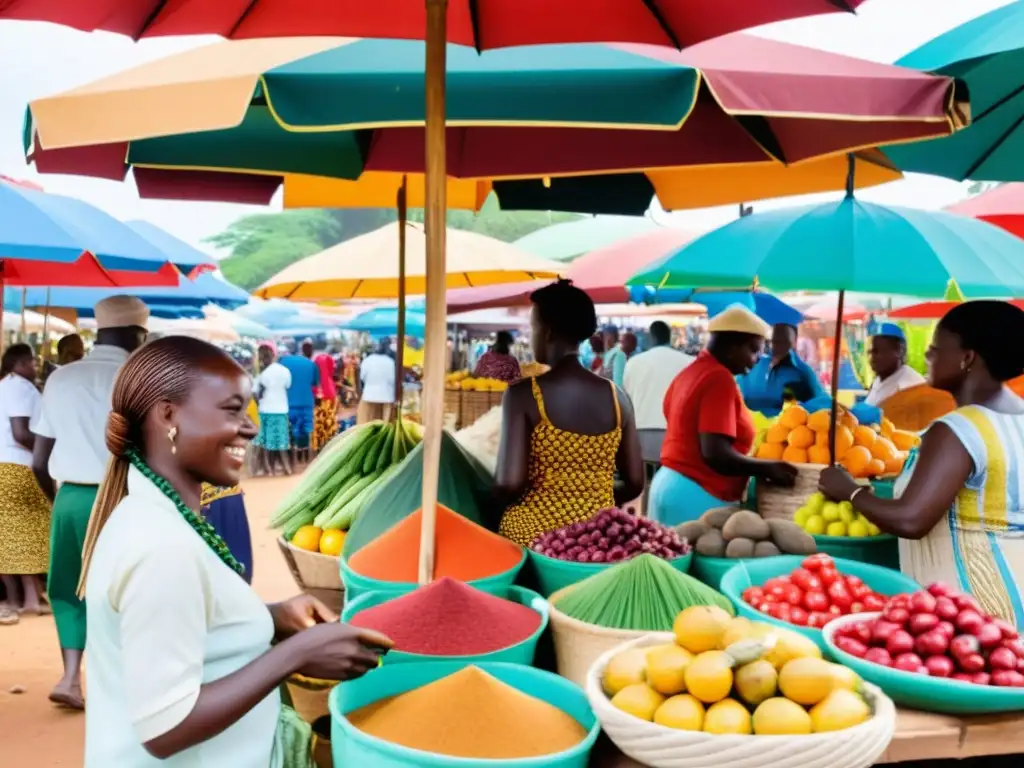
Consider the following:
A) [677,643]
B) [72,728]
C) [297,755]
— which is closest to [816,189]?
[677,643]

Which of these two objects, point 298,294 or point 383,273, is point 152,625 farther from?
point 298,294

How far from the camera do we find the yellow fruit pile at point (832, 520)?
318 centimetres

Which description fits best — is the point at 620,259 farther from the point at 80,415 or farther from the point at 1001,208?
the point at 80,415

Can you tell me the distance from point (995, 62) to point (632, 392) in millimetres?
5858

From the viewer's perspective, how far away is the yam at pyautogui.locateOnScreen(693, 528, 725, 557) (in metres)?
2.81

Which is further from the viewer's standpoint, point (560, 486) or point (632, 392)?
point (632, 392)

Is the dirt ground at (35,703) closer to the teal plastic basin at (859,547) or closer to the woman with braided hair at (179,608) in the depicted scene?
the woman with braided hair at (179,608)

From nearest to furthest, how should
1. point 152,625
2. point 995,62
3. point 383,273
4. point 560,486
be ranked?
point 152,625, point 995,62, point 560,486, point 383,273

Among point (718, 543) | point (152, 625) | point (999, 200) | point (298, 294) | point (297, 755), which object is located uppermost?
point (999, 200)

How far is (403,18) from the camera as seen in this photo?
2381 mm

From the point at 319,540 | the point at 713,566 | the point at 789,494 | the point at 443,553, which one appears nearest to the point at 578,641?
the point at 443,553

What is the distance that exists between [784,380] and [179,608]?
20.4 ft

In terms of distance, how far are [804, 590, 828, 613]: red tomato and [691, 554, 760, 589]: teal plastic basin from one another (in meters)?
0.32

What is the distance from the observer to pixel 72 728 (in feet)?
14.3
